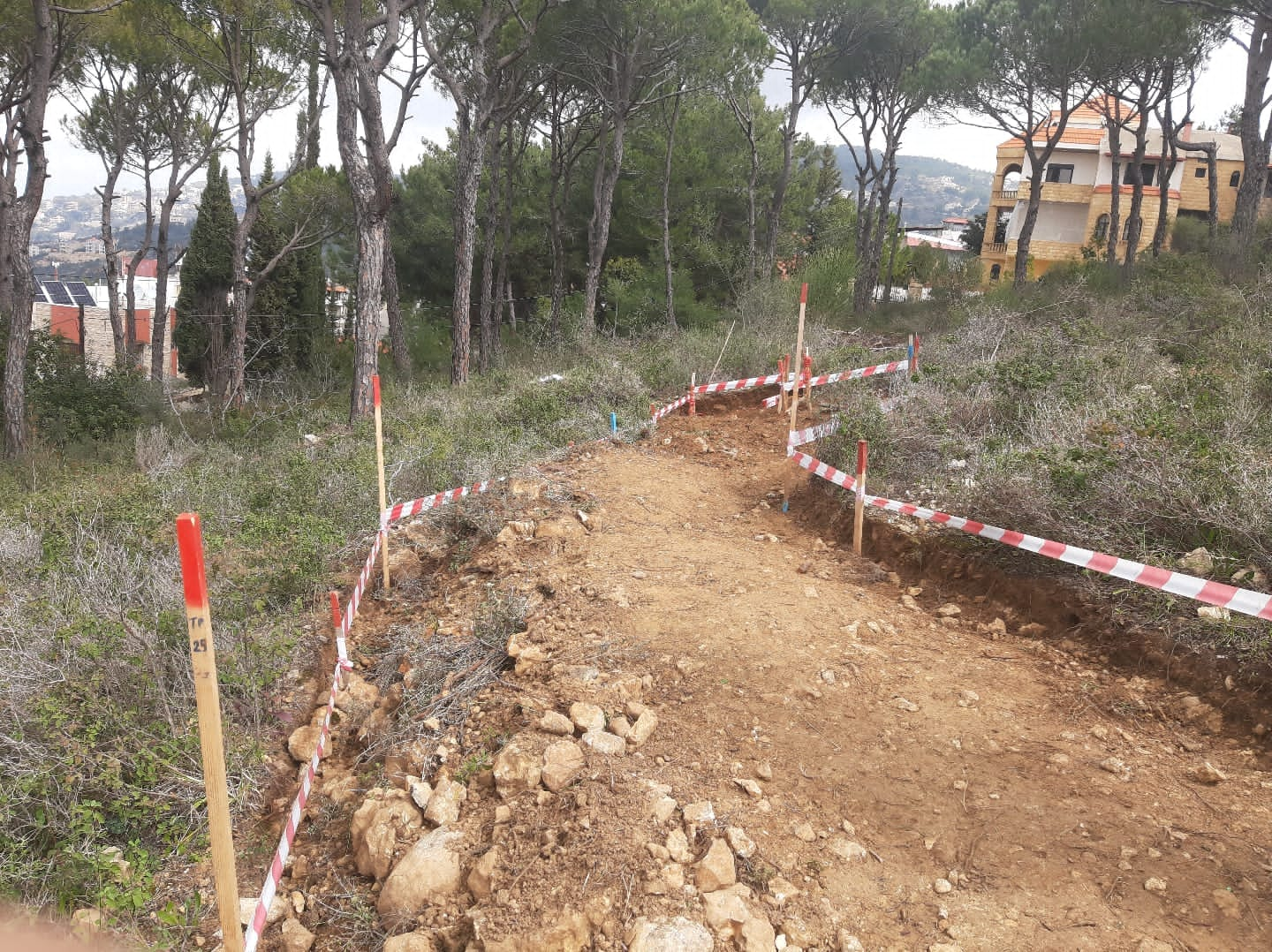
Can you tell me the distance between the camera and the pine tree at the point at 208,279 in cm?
2052

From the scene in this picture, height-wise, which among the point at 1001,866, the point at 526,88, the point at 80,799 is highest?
the point at 526,88

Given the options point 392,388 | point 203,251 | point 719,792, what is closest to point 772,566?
point 719,792

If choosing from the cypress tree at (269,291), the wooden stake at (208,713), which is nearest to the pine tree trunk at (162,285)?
the cypress tree at (269,291)

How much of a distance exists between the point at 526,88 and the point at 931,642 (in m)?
17.5

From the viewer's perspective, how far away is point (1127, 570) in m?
3.95

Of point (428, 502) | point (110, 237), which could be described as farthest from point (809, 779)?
point (110, 237)

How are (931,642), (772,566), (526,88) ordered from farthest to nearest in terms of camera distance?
(526,88), (772,566), (931,642)

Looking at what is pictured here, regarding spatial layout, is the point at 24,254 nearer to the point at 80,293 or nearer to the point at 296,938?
the point at 296,938

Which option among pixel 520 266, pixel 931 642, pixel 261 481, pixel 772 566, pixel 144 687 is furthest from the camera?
pixel 520 266

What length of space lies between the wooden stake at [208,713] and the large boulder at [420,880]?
627mm

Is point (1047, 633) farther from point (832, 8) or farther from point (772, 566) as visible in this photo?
point (832, 8)

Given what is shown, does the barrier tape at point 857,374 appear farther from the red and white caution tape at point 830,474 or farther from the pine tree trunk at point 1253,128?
the pine tree trunk at point 1253,128

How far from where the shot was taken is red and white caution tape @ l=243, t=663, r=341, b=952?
2822 millimetres

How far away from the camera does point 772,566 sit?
547cm
